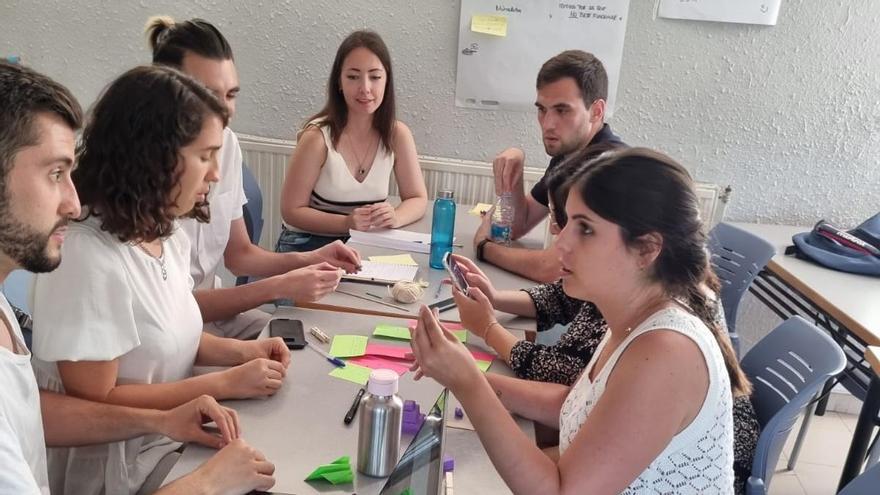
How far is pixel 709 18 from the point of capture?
2.80m

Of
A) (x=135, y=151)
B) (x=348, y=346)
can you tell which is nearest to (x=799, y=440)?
(x=348, y=346)

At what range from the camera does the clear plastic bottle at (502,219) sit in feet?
7.43

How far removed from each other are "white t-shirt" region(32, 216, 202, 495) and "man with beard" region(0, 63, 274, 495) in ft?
0.23

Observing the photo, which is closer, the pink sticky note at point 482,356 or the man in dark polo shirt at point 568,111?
the pink sticky note at point 482,356

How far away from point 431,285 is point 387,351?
17.2 inches

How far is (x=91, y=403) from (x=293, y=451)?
14.1 inches

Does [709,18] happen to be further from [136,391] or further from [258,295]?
[136,391]

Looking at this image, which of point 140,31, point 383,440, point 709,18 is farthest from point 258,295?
point 709,18

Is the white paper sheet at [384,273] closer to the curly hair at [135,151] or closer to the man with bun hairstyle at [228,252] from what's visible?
the man with bun hairstyle at [228,252]

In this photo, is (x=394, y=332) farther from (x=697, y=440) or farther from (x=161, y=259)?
(x=697, y=440)

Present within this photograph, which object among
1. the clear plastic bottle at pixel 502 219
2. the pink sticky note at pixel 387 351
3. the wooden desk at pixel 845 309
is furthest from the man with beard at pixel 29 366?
the wooden desk at pixel 845 309

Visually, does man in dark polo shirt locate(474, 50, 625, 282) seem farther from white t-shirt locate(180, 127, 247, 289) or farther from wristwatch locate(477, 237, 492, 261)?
white t-shirt locate(180, 127, 247, 289)

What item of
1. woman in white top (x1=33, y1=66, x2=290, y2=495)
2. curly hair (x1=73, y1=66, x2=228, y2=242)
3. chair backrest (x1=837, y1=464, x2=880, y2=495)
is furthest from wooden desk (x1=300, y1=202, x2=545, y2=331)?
chair backrest (x1=837, y1=464, x2=880, y2=495)

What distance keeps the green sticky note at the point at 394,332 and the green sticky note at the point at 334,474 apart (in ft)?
1.73
